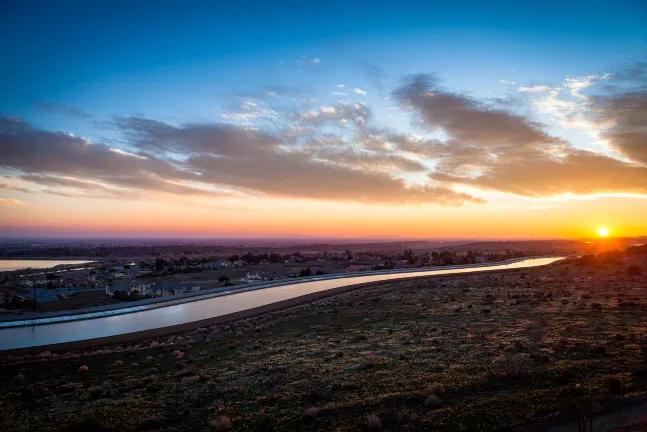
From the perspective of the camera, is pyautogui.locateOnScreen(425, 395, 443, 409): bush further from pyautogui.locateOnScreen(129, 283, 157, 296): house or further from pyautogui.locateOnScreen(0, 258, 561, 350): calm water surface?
pyautogui.locateOnScreen(129, 283, 157, 296): house

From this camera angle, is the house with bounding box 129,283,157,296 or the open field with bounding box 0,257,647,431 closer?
the open field with bounding box 0,257,647,431

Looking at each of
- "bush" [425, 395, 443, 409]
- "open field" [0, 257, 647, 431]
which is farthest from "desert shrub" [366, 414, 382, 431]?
"bush" [425, 395, 443, 409]

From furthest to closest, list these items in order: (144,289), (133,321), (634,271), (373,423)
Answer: (144,289) < (634,271) < (133,321) < (373,423)

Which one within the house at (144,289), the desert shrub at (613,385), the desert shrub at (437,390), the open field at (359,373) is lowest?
the house at (144,289)

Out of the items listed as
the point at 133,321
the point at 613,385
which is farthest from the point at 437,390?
the point at 133,321

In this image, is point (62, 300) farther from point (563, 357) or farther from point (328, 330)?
point (563, 357)

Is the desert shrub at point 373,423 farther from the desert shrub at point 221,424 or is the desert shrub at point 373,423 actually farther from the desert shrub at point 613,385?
the desert shrub at point 613,385

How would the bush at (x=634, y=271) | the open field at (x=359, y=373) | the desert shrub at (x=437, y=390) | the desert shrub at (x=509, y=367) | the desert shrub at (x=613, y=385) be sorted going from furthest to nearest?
the bush at (x=634, y=271) → the desert shrub at (x=509, y=367) → the desert shrub at (x=437, y=390) → the open field at (x=359, y=373) → the desert shrub at (x=613, y=385)

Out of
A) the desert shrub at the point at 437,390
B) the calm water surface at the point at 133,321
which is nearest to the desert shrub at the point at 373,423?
the desert shrub at the point at 437,390

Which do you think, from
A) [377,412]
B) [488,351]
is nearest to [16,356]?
[377,412]

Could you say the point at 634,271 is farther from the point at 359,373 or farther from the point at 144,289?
the point at 144,289
